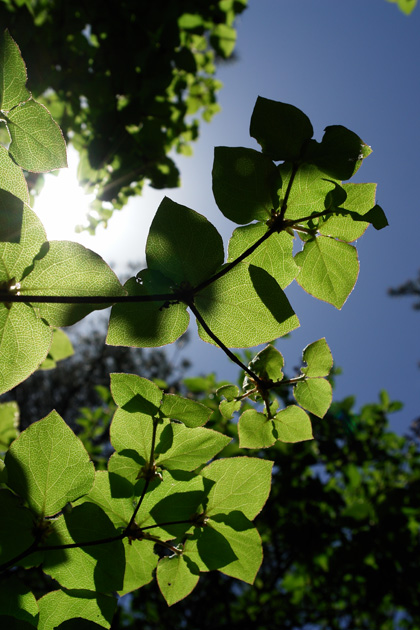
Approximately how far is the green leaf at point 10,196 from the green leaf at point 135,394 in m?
0.32

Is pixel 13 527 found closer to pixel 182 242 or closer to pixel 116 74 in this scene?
pixel 182 242

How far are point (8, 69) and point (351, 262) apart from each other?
2.35 ft

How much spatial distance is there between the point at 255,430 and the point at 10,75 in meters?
0.85

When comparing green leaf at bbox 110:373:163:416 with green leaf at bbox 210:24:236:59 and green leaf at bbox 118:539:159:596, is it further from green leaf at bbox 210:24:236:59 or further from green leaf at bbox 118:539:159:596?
green leaf at bbox 210:24:236:59

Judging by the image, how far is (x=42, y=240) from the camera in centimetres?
69

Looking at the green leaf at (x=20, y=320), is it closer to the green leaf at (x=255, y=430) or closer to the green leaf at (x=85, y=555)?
the green leaf at (x=85, y=555)

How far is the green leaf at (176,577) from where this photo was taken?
0.81 m

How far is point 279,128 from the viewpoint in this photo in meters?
0.70

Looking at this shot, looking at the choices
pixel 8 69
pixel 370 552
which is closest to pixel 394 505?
pixel 370 552

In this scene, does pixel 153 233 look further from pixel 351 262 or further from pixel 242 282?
pixel 351 262

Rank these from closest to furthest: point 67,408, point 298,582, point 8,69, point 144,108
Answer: point 8,69, point 144,108, point 298,582, point 67,408

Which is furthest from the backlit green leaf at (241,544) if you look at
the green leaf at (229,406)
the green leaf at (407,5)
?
the green leaf at (407,5)

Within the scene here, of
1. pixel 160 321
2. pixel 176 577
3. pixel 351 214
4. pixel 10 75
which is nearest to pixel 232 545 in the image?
pixel 176 577

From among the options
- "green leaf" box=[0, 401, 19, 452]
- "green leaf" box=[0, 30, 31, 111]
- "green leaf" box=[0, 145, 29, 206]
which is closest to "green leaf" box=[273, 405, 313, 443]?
"green leaf" box=[0, 145, 29, 206]
